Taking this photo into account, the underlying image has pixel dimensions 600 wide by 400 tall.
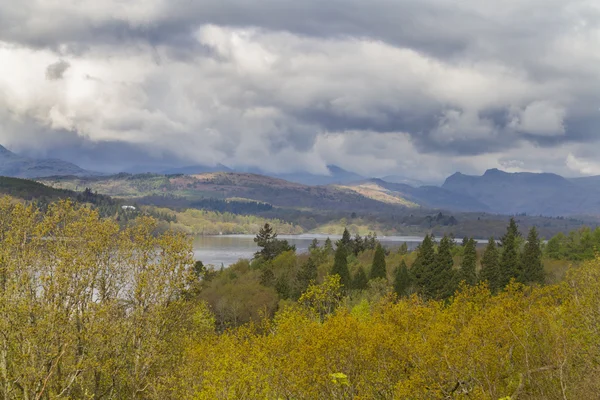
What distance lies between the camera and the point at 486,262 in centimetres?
9438

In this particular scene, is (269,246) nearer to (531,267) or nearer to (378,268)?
(378,268)

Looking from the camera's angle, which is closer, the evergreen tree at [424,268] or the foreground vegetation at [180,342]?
the foreground vegetation at [180,342]

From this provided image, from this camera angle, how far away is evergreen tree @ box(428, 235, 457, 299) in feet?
306

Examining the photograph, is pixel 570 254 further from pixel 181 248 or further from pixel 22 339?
pixel 22 339

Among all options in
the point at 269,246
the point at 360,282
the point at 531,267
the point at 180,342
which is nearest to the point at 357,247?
the point at 269,246

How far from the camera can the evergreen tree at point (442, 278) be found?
93.3 m

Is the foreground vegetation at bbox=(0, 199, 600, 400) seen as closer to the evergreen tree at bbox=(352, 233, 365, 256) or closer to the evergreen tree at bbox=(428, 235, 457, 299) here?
the evergreen tree at bbox=(428, 235, 457, 299)

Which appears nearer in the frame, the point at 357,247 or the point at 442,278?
the point at 442,278

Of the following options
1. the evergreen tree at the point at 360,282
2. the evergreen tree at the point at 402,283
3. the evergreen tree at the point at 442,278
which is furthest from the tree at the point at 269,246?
the evergreen tree at the point at 442,278

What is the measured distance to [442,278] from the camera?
9506 centimetres

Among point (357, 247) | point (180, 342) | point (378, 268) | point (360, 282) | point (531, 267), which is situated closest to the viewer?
point (180, 342)

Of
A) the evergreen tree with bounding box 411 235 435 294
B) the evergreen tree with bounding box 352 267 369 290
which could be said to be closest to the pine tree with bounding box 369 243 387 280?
the evergreen tree with bounding box 352 267 369 290

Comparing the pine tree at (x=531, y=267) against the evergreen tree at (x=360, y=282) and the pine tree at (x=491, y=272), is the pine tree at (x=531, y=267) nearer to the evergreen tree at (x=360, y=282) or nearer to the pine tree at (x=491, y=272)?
the pine tree at (x=491, y=272)

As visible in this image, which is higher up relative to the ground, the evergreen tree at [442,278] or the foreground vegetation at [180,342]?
the foreground vegetation at [180,342]
